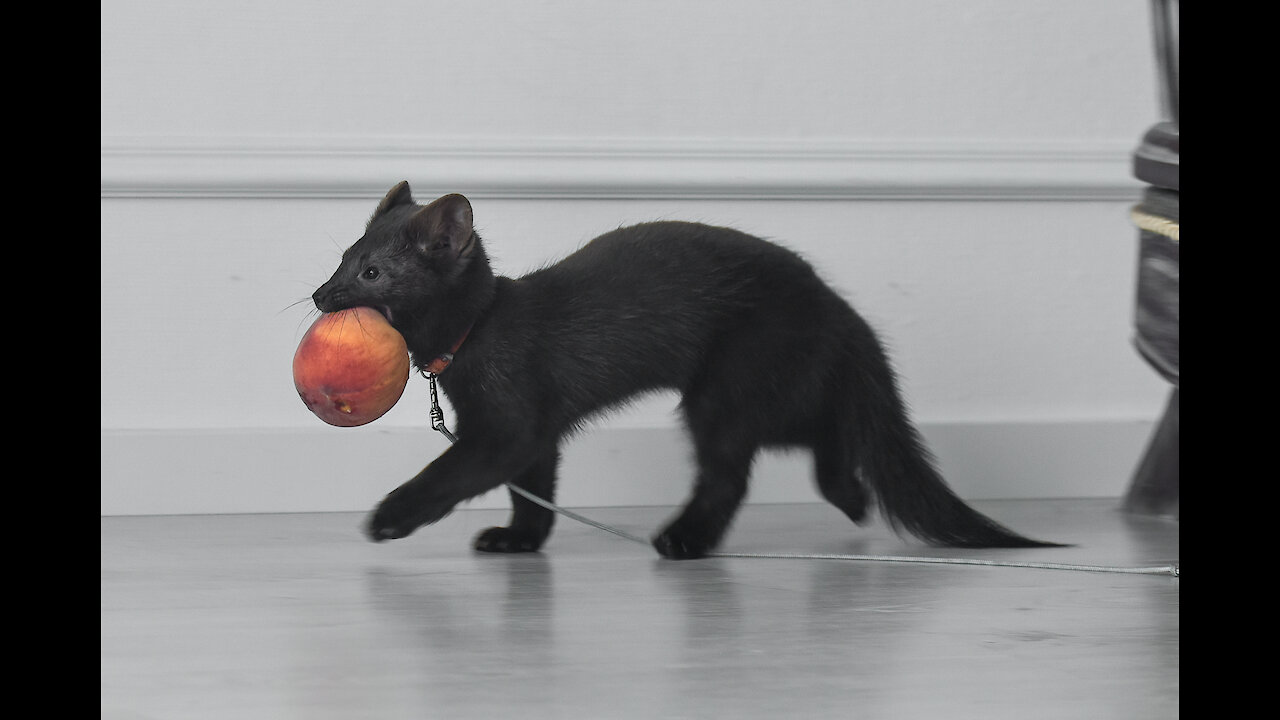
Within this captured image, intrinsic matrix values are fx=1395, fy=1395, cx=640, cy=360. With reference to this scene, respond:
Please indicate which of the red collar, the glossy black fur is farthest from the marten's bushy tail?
the red collar

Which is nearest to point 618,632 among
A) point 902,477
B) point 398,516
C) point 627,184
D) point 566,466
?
point 398,516

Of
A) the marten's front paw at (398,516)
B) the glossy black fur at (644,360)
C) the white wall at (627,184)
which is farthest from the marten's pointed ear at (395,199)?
the white wall at (627,184)

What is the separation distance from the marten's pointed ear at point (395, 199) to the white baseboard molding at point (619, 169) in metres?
0.47

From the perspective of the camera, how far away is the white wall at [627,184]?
2.07 metres

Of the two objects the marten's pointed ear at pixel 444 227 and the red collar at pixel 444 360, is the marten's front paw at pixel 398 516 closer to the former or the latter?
the red collar at pixel 444 360

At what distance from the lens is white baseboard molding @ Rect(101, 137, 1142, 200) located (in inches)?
81.6

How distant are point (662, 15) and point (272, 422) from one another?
0.87m

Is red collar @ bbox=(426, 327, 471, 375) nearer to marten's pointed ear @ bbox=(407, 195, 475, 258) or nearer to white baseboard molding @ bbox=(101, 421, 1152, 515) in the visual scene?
marten's pointed ear @ bbox=(407, 195, 475, 258)

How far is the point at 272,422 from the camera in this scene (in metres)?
2.09

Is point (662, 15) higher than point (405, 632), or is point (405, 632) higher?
point (662, 15)

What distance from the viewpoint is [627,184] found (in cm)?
215

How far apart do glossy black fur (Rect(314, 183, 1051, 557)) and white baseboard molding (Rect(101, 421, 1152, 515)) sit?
17.5 inches
